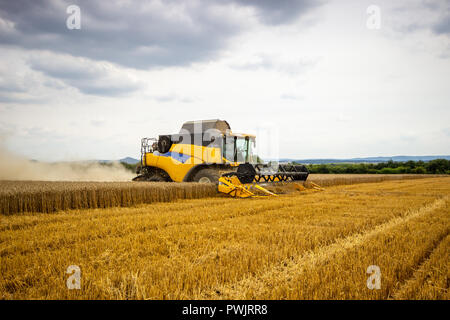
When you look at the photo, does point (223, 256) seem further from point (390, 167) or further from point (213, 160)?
point (390, 167)

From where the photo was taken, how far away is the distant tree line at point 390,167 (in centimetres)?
4359

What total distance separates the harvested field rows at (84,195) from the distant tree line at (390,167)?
117 feet

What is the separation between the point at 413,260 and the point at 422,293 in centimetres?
104

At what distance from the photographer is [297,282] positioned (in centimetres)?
309

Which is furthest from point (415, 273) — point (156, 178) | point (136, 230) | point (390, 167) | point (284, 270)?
point (390, 167)

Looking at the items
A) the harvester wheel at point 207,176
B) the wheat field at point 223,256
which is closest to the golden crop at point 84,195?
the wheat field at point 223,256

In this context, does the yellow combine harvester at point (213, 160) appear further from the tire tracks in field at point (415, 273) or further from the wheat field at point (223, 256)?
the tire tracks in field at point (415, 273)

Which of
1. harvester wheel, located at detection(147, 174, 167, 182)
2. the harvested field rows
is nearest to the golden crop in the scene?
the harvested field rows

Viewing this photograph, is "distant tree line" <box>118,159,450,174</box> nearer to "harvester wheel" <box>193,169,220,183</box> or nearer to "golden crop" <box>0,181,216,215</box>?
"harvester wheel" <box>193,169,220,183</box>

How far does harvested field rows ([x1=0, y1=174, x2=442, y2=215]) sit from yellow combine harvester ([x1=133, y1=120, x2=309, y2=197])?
103cm

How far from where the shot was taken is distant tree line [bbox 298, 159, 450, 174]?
143 feet
